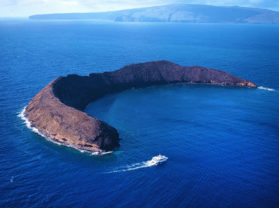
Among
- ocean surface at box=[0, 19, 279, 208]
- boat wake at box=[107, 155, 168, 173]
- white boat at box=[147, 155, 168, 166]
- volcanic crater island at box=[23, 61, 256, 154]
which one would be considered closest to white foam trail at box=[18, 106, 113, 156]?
volcanic crater island at box=[23, 61, 256, 154]

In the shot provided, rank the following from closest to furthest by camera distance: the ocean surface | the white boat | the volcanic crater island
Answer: the ocean surface → the white boat → the volcanic crater island

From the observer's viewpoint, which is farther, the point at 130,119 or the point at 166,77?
the point at 166,77

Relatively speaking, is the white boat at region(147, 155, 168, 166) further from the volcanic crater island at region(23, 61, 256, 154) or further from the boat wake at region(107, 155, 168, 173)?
the volcanic crater island at region(23, 61, 256, 154)

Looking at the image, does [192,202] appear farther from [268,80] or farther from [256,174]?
[268,80]

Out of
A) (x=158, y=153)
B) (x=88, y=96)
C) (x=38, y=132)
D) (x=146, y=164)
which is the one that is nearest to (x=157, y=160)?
(x=146, y=164)

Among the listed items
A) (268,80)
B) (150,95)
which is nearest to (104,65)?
(150,95)

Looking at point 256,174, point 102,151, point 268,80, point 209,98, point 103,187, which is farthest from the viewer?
point 268,80

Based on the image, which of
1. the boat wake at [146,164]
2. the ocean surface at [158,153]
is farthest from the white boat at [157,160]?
the ocean surface at [158,153]

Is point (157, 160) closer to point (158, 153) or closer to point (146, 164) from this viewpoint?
point (146, 164)
